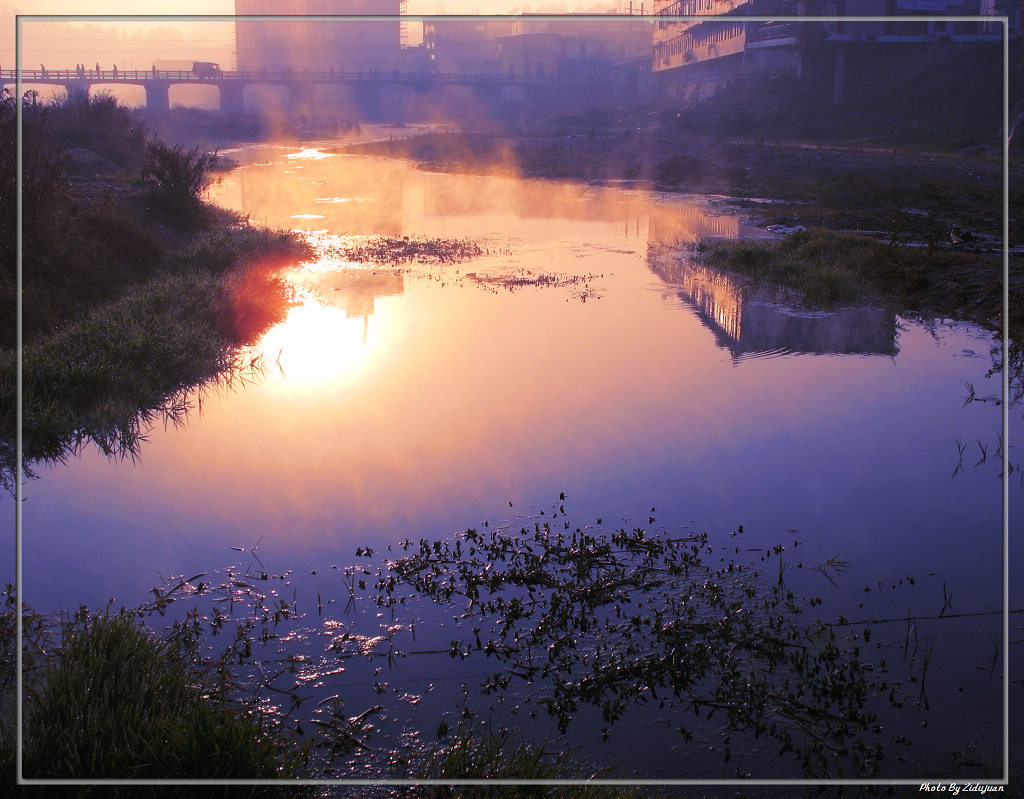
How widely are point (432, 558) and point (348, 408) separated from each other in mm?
3899

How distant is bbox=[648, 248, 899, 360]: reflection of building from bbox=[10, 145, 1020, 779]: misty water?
6 centimetres

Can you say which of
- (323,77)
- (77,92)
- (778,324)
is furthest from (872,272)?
(323,77)

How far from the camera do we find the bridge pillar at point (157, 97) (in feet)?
225

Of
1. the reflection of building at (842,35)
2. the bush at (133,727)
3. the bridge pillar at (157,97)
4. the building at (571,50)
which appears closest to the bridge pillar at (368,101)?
the building at (571,50)

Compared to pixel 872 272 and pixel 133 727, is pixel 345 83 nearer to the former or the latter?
pixel 872 272

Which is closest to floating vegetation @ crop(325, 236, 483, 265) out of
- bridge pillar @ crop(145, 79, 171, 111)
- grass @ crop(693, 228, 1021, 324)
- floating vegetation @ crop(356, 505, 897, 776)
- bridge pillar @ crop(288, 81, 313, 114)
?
grass @ crop(693, 228, 1021, 324)

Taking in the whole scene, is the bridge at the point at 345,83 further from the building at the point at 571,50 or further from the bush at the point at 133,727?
the bush at the point at 133,727

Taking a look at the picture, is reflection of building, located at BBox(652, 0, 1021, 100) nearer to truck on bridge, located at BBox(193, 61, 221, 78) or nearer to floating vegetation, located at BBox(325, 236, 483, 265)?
floating vegetation, located at BBox(325, 236, 483, 265)

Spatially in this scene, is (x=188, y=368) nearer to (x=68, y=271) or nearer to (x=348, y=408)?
(x=348, y=408)

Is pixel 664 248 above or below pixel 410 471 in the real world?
above

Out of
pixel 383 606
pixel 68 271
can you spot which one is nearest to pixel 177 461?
pixel 383 606

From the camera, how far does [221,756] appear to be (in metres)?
3.91

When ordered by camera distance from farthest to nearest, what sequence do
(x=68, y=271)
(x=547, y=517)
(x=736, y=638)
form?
(x=68, y=271)
(x=547, y=517)
(x=736, y=638)

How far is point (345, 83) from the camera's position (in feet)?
255
